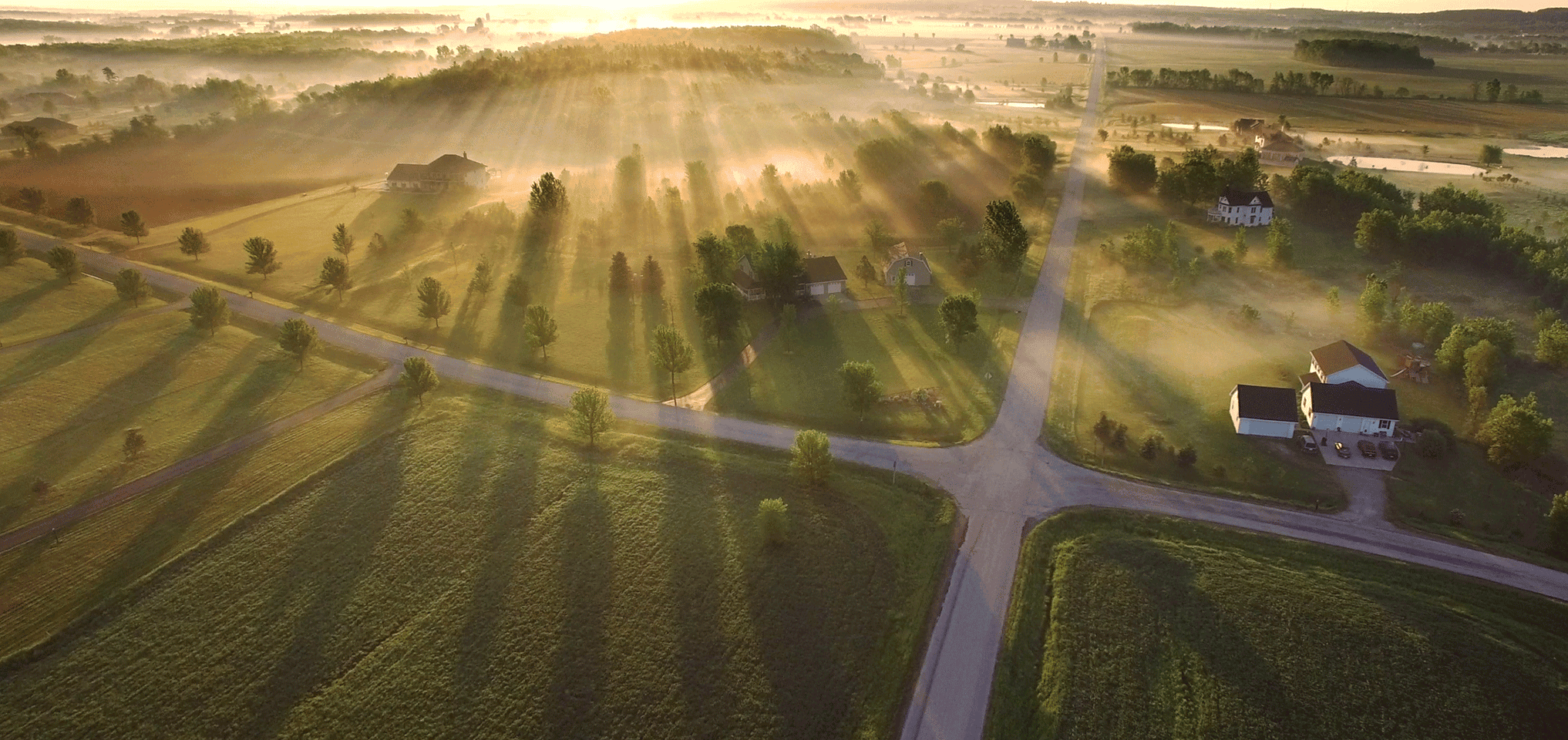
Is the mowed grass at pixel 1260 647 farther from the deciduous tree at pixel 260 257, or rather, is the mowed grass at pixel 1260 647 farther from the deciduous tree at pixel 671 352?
the deciduous tree at pixel 260 257

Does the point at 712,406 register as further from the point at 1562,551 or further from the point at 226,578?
the point at 1562,551

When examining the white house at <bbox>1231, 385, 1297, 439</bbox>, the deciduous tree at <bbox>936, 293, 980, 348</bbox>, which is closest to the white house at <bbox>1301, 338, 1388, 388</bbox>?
the white house at <bbox>1231, 385, 1297, 439</bbox>

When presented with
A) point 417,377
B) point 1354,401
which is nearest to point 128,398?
point 417,377

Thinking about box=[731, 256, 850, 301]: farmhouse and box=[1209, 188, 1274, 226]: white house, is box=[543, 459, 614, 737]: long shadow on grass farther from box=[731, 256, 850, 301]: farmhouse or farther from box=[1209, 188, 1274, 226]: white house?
box=[1209, 188, 1274, 226]: white house

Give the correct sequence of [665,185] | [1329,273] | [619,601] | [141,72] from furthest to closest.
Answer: [141,72]
[665,185]
[1329,273]
[619,601]

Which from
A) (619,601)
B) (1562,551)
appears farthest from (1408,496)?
(619,601)

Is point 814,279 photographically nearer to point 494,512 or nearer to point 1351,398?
point 494,512

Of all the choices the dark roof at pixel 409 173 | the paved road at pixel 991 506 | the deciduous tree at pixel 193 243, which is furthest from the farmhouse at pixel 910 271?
the dark roof at pixel 409 173

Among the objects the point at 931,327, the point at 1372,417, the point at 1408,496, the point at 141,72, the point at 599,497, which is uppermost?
the point at 141,72
